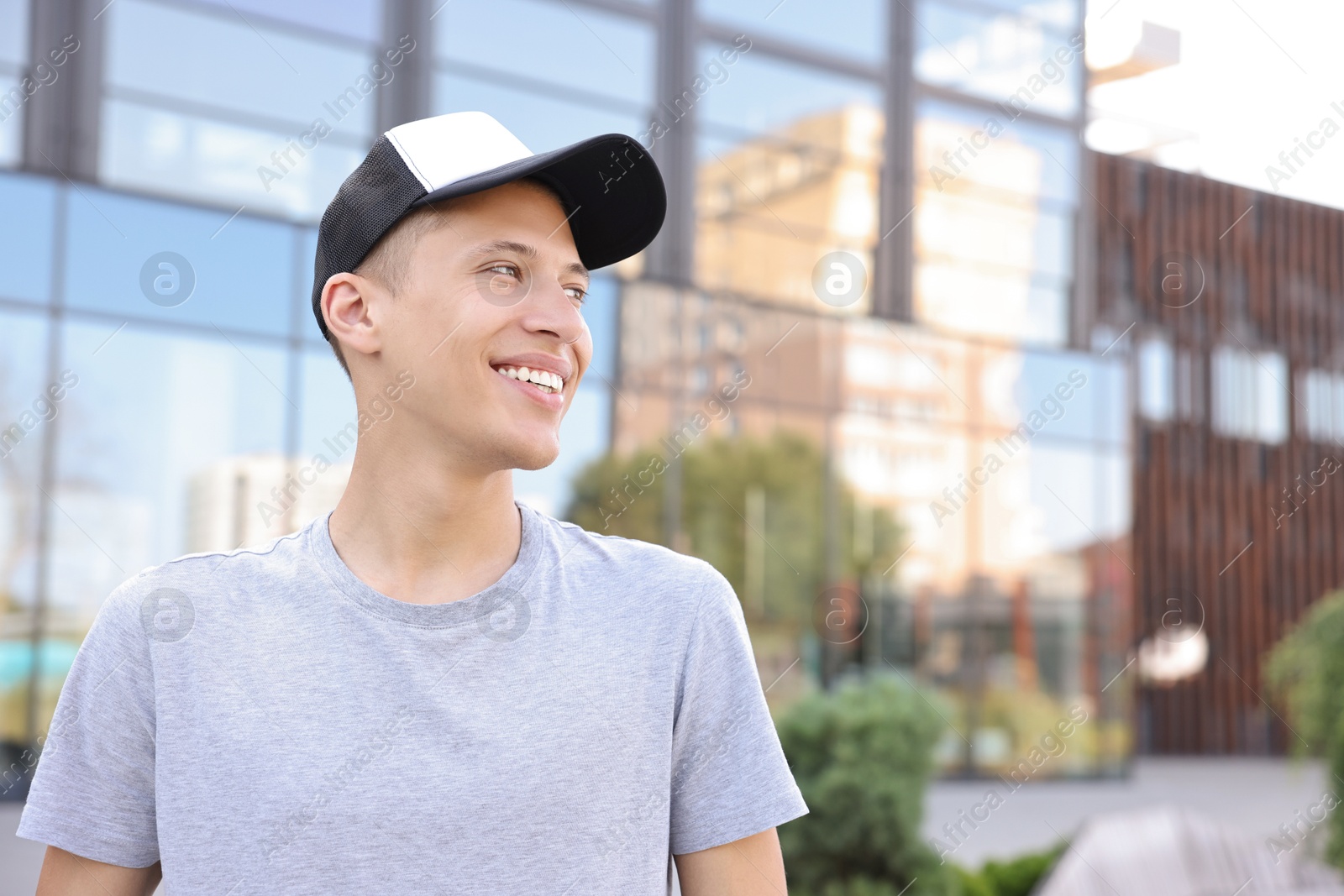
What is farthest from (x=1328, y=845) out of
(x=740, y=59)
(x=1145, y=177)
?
(x=1145, y=177)

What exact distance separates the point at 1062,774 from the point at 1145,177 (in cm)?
1641

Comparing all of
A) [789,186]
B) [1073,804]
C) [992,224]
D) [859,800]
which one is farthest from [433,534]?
[1073,804]

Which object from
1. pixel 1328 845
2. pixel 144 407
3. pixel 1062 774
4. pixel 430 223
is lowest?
pixel 1062 774

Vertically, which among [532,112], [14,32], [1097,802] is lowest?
[1097,802]

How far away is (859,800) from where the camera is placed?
22.1 feet

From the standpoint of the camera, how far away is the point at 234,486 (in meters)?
12.0

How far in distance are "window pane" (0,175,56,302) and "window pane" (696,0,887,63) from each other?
25.8ft

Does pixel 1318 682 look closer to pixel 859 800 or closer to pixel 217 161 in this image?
pixel 859 800

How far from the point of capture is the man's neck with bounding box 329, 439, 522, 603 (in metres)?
1.69

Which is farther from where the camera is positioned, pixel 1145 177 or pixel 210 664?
pixel 1145 177

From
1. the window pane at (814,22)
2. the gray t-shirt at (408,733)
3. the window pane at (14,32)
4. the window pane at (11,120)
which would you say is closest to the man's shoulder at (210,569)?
the gray t-shirt at (408,733)

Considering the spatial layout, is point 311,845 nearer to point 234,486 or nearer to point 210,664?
point 210,664

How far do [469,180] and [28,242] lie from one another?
11.0 m

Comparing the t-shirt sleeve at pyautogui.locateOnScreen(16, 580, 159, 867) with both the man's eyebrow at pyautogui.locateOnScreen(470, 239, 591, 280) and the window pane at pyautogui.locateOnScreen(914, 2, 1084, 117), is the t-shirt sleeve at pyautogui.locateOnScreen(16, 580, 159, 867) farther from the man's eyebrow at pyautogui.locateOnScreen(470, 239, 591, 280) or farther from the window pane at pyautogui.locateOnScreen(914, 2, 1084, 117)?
the window pane at pyautogui.locateOnScreen(914, 2, 1084, 117)
